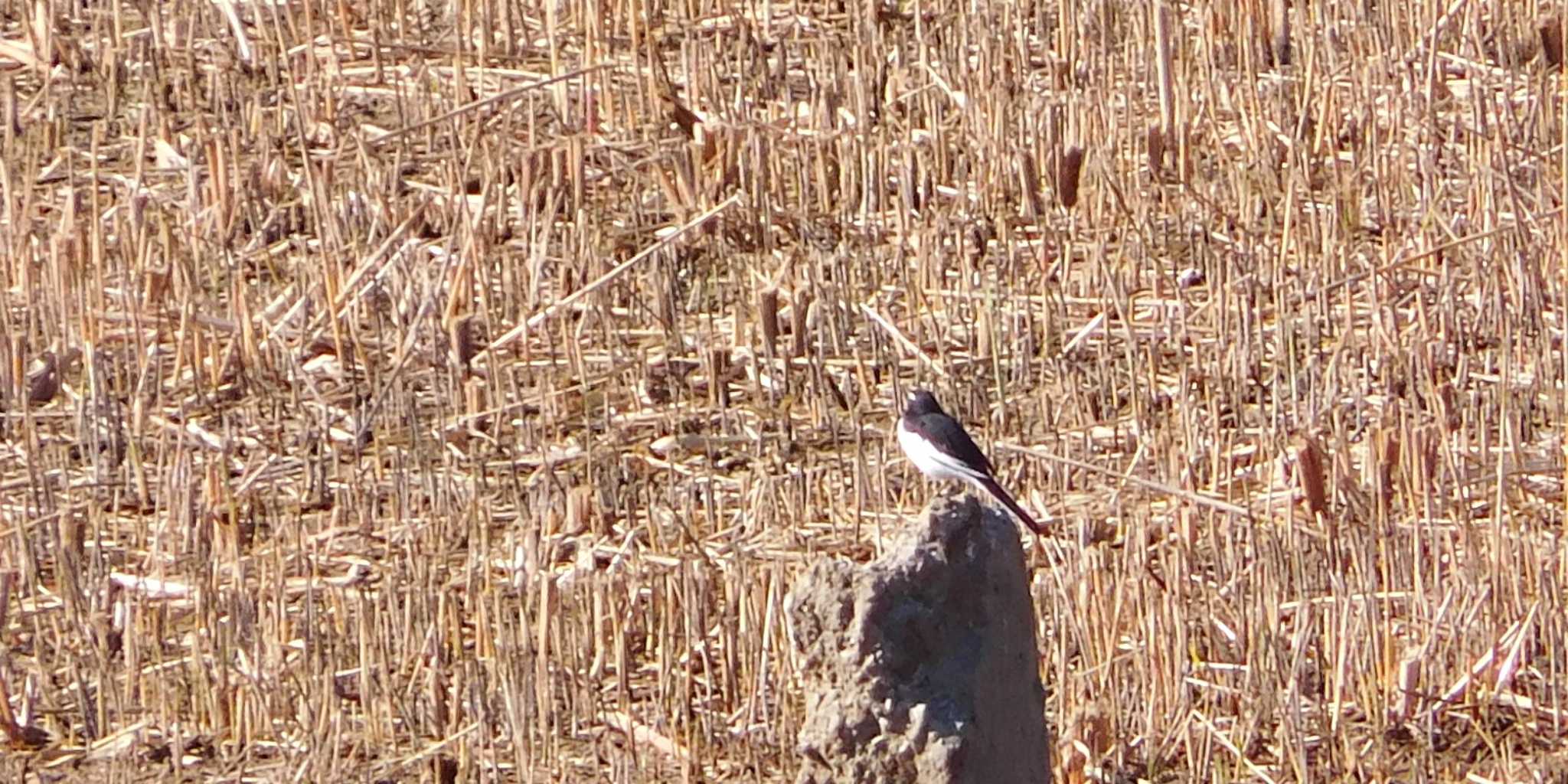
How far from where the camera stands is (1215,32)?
10125 mm

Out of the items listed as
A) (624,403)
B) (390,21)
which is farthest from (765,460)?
(390,21)

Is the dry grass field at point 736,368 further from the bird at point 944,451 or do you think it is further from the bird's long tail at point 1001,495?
the bird at point 944,451

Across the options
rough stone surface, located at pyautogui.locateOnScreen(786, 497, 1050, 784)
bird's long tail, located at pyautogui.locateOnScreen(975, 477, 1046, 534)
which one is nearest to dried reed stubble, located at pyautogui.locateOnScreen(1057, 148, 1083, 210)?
bird's long tail, located at pyautogui.locateOnScreen(975, 477, 1046, 534)

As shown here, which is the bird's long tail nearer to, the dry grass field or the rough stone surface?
the dry grass field

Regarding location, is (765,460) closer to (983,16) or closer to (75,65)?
(983,16)

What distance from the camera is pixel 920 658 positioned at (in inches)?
188

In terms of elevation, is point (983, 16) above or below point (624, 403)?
above

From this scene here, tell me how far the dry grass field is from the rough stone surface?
39.8 inches

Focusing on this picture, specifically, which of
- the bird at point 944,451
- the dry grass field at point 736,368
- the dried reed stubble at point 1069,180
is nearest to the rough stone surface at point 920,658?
the dry grass field at point 736,368

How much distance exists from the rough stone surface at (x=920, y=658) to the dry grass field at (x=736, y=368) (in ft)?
3.31

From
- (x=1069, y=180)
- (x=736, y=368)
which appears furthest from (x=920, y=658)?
(x=1069, y=180)

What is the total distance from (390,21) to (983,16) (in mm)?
2192

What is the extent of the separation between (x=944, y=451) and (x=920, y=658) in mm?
1943

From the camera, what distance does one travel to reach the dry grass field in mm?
6172
